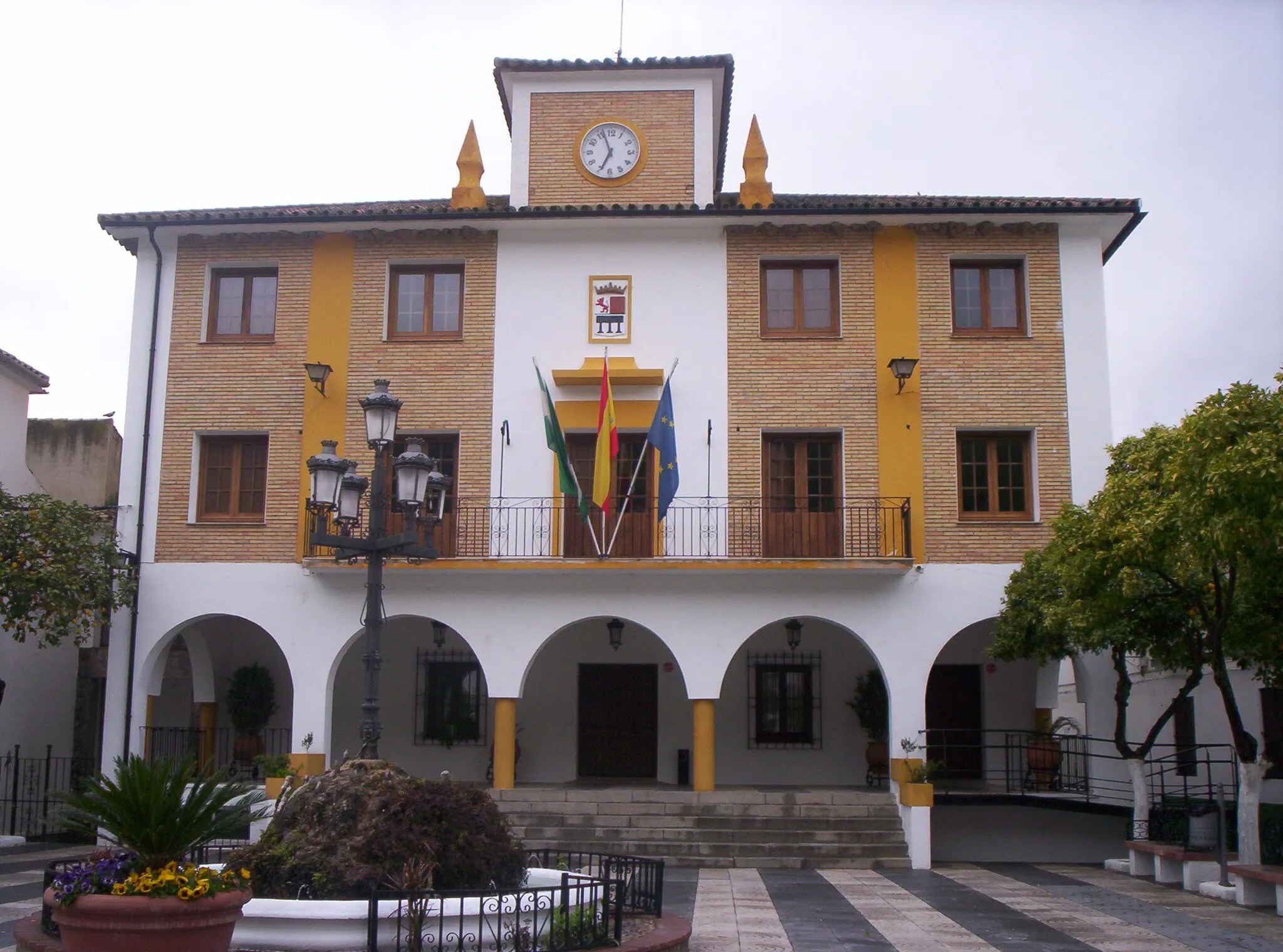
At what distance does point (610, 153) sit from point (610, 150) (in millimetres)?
48

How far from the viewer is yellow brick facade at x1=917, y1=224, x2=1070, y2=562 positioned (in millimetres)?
18500

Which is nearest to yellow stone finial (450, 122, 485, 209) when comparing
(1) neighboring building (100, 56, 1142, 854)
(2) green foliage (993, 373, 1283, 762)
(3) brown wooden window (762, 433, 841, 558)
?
(1) neighboring building (100, 56, 1142, 854)

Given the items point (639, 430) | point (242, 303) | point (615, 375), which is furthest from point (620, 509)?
point (242, 303)

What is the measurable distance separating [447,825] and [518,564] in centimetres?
858

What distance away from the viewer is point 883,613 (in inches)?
715

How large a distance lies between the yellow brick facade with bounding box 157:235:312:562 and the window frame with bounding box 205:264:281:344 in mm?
70

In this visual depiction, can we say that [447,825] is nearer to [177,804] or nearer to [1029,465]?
[177,804]

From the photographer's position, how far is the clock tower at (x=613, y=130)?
1992cm

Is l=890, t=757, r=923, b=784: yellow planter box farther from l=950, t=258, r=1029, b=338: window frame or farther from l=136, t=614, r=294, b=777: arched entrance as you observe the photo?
l=136, t=614, r=294, b=777: arched entrance

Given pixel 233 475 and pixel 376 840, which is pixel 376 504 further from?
pixel 233 475

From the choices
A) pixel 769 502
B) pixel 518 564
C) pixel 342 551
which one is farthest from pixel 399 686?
pixel 342 551

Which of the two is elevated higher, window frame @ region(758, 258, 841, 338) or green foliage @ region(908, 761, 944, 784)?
window frame @ region(758, 258, 841, 338)

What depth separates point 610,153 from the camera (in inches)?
791

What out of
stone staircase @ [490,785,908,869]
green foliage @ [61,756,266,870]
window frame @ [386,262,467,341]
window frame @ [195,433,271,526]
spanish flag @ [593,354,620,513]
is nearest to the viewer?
green foliage @ [61,756,266,870]
